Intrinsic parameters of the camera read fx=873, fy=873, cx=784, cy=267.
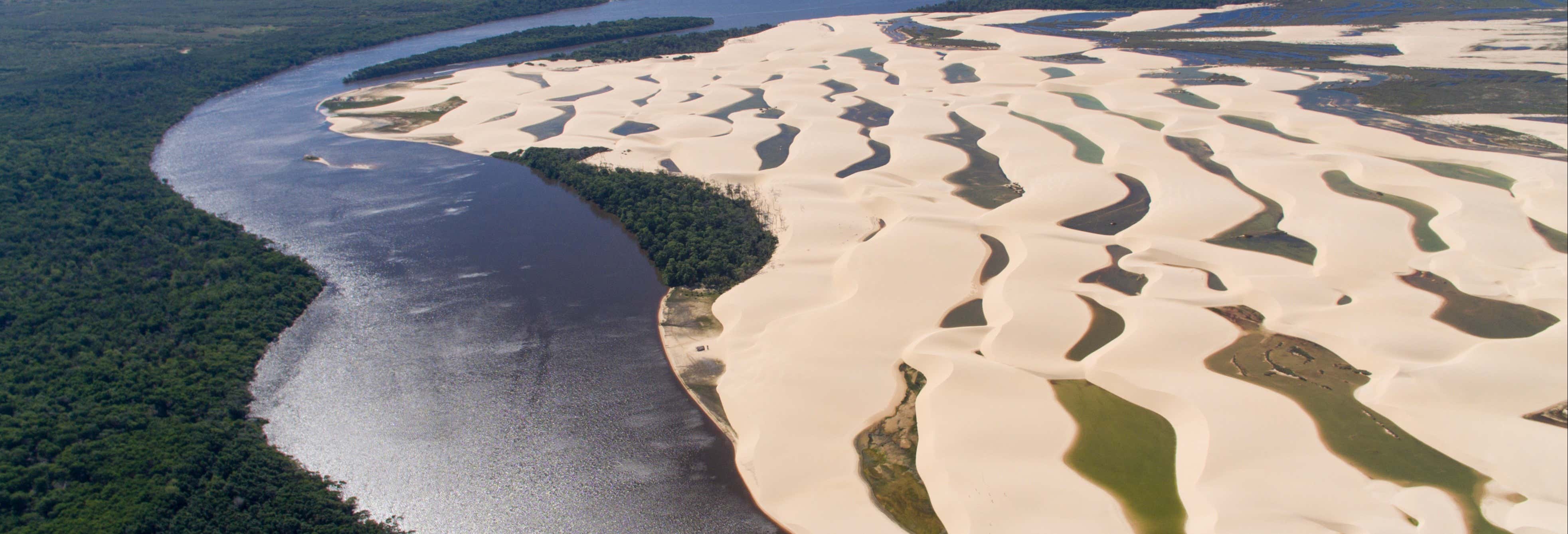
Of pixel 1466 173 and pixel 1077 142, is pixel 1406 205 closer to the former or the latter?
pixel 1466 173

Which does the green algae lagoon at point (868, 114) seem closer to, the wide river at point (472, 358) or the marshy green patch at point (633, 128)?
the marshy green patch at point (633, 128)

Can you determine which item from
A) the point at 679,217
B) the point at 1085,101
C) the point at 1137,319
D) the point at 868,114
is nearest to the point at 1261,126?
the point at 1085,101

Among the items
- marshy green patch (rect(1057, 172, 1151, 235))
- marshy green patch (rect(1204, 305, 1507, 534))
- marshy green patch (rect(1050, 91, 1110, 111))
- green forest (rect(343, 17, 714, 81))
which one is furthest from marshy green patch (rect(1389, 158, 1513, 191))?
green forest (rect(343, 17, 714, 81))

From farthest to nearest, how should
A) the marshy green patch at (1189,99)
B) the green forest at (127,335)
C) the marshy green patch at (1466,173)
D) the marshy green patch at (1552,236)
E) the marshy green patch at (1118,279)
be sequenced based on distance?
1. the marshy green patch at (1189,99)
2. the marshy green patch at (1466,173)
3. the marshy green patch at (1552,236)
4. the marshy green patch at (1118,279)
5. the green forest at (127,335)

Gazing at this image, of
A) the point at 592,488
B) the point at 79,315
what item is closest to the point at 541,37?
the point at 79,315

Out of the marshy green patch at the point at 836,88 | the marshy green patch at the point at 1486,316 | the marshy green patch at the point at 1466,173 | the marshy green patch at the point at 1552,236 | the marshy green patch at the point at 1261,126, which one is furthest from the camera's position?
the marshy green patch at the point at 836,88

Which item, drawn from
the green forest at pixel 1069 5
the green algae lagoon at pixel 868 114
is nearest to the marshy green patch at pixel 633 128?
the green algae lagoon at pixel 868 114

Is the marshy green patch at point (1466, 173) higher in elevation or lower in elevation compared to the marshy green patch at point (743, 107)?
lower
